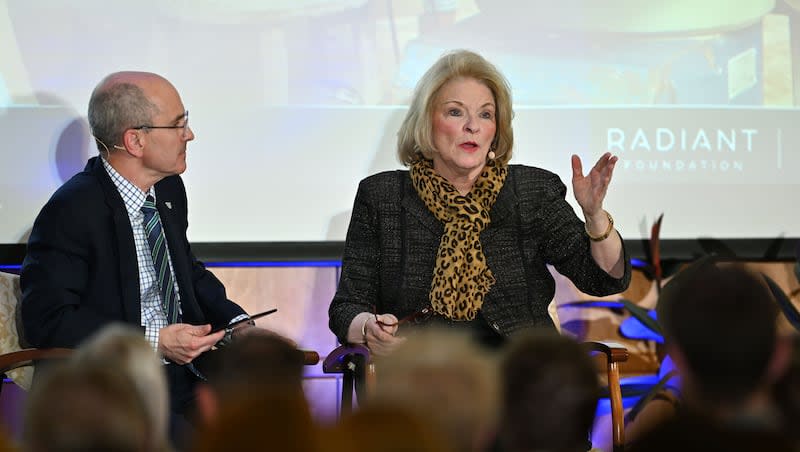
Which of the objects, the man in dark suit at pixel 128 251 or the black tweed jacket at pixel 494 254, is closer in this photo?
the man in dark suit at pixel 128 251

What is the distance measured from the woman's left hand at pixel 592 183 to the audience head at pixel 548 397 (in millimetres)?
1688

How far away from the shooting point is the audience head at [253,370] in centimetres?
81

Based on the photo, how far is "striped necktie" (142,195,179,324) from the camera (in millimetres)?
2754

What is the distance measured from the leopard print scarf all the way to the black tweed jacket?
0.03 m

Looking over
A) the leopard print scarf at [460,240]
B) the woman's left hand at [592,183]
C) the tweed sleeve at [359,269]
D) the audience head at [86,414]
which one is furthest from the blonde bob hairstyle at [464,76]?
the audience head at [86,414]

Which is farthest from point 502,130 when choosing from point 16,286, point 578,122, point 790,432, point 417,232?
point 790,432

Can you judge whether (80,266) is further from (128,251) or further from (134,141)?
(134,141)

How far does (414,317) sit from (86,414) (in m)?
2.03

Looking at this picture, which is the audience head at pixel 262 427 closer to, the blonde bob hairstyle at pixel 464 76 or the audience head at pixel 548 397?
the audience head at pixel 548 397

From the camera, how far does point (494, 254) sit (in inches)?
113

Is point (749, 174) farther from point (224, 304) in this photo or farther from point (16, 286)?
point (16, 286)

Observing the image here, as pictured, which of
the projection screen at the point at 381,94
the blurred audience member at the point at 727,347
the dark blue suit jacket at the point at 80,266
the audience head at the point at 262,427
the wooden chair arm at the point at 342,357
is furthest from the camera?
the projection screen at the point at 381,94

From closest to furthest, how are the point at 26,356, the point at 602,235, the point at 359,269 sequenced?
the point at 26,356
the point at 602,235
the point at 359,269

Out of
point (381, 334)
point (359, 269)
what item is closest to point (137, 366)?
point (381, 334)
